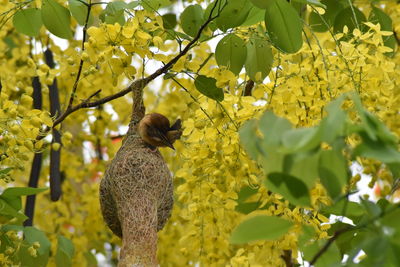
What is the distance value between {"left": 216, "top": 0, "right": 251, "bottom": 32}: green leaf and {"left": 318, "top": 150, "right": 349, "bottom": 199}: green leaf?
1.73 feet

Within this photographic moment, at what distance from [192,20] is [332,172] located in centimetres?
62

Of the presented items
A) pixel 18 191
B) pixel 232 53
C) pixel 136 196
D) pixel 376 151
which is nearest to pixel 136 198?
pixel 136 196

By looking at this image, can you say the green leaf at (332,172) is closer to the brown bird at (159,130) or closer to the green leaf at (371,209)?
the green leaf at (371,209)

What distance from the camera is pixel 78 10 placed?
1515 millimetres

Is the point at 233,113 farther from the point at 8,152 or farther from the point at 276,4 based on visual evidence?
the point at 8,152

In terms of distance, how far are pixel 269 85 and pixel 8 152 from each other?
48cm

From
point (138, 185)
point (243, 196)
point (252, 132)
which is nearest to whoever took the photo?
point (252, 132)

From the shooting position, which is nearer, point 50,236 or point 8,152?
point 8,152

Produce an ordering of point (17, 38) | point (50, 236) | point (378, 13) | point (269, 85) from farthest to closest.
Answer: point (17, 38) < point (50, 236) < point (378, 13) < point (269, 85)

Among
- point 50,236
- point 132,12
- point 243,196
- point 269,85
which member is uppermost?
point 132,12

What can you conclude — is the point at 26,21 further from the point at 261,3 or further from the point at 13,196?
the point at 261,3

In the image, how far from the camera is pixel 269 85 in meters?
1.56

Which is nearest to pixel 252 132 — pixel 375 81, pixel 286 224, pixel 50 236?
pixel 286 224

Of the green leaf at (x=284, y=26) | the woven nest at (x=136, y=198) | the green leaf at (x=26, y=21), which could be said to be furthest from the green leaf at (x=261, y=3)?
the green leaf at (x=26, y=21)
